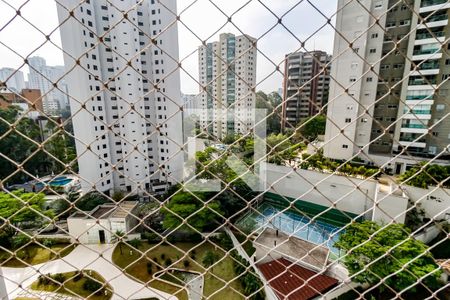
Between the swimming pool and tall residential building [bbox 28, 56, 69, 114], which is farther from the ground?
tall residential building [bbox 28, 56, 69, 114]

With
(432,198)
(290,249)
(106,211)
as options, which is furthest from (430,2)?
(106,211)

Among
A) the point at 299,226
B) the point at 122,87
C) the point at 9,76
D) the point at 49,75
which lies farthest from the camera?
the point at 122,87

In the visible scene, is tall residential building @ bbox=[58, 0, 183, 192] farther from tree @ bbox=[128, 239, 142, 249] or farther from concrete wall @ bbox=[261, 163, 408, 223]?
concrete wall @ bbox=[261, 163, 408, 223]

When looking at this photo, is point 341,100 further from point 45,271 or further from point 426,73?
point 45,271

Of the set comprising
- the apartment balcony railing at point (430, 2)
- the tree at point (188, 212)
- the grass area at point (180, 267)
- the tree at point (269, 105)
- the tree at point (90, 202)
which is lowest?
the grass area at point (180, 267)

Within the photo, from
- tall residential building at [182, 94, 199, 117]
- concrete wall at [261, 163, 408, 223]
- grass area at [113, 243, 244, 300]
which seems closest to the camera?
tall residential building at [182, 94, 199, 117]

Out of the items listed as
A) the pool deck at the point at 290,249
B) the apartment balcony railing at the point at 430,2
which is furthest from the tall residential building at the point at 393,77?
the pool deck at the point at 290,249

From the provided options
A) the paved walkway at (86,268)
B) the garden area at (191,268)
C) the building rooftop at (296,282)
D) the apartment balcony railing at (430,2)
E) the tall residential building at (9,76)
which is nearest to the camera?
the tall residential building at (9,76)

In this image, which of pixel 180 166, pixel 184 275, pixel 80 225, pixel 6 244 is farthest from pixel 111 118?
pixel 184 275

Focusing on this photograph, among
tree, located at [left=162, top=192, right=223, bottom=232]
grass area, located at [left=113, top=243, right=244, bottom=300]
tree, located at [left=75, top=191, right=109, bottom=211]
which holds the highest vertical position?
tree, located at [left=162, top=192, right=223, bottom=232]

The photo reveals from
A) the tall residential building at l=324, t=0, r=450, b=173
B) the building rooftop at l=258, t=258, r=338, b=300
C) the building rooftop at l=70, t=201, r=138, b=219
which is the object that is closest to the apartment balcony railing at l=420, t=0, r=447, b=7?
the tall residential building at l=324, t=0, r=450, b=173

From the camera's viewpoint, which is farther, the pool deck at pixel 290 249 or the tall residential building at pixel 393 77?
the tall residential building at pixel 393 77

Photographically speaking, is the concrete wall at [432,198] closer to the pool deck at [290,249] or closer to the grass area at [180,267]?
the pool deck at [290,249]

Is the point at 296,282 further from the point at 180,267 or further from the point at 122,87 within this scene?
the point at 122,87
